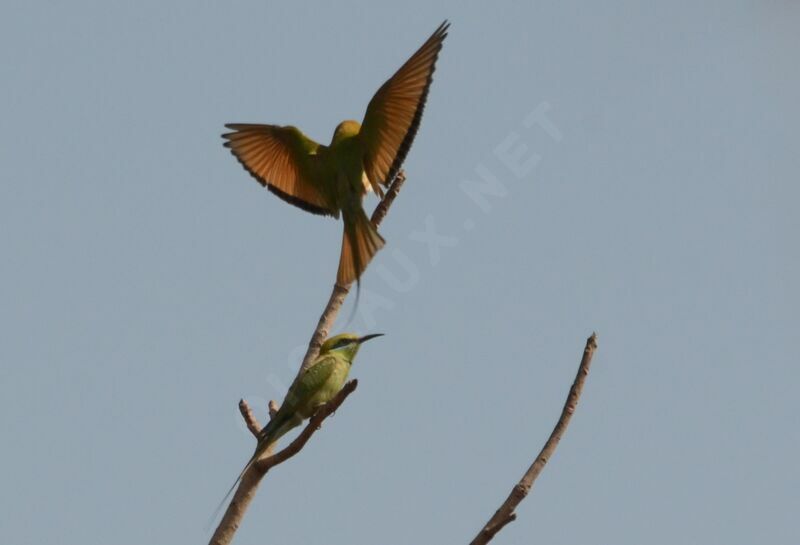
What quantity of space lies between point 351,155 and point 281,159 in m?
0.29

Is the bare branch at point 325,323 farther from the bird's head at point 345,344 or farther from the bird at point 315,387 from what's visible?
the bird's head at point 345,344

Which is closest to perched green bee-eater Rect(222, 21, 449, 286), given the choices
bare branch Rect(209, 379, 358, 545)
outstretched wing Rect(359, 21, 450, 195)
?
outstretched wing Rect(359, 21, 450, 195)

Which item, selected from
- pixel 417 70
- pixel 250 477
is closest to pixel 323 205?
pixel 417 70

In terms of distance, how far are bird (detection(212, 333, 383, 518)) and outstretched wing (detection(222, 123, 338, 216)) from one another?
409 mm

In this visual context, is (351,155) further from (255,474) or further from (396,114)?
(255,474)

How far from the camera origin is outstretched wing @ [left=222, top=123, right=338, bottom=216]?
3.73 m

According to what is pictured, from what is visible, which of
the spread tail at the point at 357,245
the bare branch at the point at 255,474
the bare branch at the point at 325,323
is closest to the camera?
the bare branch at the point at 255,474

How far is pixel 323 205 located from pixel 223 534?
153 cm

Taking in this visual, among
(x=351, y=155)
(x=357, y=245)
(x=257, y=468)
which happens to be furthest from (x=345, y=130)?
(x=257, y=468)

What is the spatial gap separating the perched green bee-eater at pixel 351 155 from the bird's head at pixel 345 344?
0.32 m

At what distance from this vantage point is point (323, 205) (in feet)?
12.1

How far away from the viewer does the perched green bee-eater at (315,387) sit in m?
2.95

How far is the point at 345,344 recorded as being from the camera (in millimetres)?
3635

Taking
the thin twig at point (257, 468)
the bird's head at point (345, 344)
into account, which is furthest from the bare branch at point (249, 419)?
the bird's head at point (345, 344)
